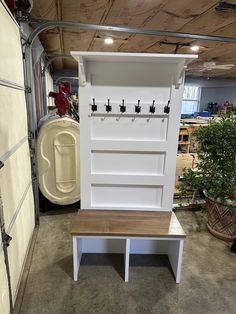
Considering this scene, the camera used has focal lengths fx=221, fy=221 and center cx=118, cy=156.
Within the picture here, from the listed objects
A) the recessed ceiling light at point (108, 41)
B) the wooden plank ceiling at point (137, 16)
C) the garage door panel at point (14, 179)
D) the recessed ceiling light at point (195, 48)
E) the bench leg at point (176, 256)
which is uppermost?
the recessed ceiling light at point (195, 48)

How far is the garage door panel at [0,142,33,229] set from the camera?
1516mm

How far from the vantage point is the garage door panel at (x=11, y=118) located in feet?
4.98

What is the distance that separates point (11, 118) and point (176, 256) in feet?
5.99

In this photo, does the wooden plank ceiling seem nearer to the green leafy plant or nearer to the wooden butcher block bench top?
the green leafy plant

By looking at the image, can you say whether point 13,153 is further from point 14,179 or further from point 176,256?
point 176,256

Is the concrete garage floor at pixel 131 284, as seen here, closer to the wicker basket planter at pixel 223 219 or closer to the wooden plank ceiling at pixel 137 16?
the wicker basket planter at pixel 223 219

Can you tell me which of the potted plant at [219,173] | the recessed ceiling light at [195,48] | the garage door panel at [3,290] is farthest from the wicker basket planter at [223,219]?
the recessed ceiling light at [195,48]

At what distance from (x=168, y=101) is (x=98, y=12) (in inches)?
49.2

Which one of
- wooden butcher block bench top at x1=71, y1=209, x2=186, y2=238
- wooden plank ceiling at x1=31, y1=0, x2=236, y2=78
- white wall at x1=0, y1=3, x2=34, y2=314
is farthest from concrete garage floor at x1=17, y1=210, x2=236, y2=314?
wooden plank ceiling at x1=31, y1=0, x2=236, y2=78

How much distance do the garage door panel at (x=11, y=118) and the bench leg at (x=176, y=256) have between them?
1.58 meters

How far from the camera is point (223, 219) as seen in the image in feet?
8.38

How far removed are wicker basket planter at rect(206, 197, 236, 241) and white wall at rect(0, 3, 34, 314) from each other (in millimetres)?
2108

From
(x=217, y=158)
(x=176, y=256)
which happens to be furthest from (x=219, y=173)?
(x=176, y=256)

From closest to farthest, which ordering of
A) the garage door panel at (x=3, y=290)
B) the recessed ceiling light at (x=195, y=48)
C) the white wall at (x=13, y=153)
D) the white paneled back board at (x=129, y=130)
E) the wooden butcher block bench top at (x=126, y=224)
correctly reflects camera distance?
the garage door panel at (x=3, y=290) → the white wall at (x=13, y=153) → the wooden butcher block bench top at (x=126, y=224) → the white paneled back board at (x=129, y=130) → the recessed ceiling light at (x=195, y=48)
